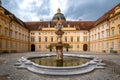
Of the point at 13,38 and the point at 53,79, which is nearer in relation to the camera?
the point at 53,79

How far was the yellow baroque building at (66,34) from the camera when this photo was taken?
1207 inches

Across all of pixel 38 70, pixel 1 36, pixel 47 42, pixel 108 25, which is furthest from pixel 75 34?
pixel 38 70

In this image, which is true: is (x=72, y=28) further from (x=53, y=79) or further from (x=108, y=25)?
(x=53, y=79)

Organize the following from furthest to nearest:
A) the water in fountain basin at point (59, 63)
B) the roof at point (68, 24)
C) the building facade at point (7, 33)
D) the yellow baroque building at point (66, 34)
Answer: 1. the roof at point (68, 24)
2. the yellow baroque building at point (66, 34)
3. the building facade at point (7, 33)
4. the water in fountain basin at point (59, 63)

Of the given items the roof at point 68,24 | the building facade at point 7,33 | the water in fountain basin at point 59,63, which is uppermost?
the roof at point 68,24

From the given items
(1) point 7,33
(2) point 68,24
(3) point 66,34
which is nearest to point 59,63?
(1) point 7,33

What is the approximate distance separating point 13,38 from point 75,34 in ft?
86.7

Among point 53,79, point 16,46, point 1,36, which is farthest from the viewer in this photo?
point 16,46

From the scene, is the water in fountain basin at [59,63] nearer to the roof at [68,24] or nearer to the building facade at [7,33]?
the building facade at [7,33]

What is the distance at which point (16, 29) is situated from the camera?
37.8m

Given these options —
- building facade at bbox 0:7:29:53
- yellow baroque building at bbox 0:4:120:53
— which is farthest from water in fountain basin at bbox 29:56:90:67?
yellow baroque building at bbox 0:4:120:53

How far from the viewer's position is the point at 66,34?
55062 millimetres

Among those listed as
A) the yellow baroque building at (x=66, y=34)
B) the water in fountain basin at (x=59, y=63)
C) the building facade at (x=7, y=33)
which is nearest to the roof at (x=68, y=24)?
the yellow baroque building at (x=66, y=34)

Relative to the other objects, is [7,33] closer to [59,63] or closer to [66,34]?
[59,63]
